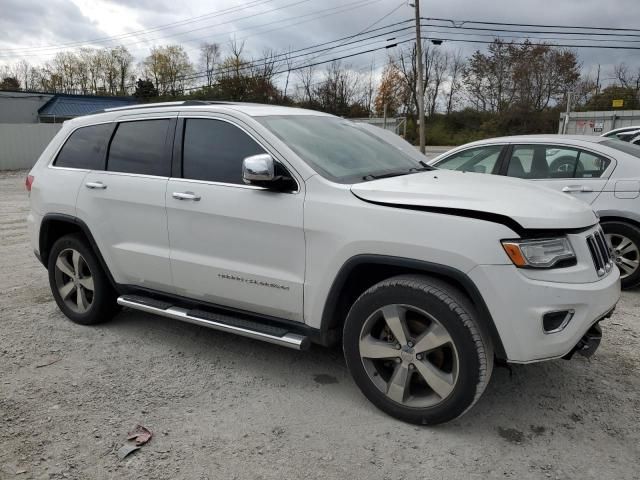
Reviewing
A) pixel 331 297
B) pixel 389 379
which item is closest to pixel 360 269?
pixel 331 297

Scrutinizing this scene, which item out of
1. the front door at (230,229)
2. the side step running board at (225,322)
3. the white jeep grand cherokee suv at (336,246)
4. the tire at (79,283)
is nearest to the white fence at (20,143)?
the tire at (79,283)

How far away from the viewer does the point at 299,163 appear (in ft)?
10.9

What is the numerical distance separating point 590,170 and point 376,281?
3638 mm

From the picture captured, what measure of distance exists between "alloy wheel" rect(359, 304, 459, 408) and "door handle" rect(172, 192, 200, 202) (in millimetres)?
1469

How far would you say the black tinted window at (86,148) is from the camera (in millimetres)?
4406

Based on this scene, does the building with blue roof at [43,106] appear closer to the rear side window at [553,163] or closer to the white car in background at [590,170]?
the white car in background at [590,170]

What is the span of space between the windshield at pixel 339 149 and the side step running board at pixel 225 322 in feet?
3.36

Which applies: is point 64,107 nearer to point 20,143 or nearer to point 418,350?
point 20,143

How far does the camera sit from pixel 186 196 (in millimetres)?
3686

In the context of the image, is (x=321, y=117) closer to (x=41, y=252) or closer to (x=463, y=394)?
(x=463, y=394)

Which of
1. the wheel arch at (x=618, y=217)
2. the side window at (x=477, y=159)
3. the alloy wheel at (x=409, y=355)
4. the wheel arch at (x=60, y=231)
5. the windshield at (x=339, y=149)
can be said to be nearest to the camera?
the alloy wheel at (x=409, y=355)

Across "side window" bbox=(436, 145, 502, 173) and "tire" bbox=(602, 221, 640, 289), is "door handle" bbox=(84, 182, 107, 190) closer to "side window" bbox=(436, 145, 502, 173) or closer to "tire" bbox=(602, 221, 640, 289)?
"side window" bbox=(436, 145, 502, 173)

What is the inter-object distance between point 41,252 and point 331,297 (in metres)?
3.11

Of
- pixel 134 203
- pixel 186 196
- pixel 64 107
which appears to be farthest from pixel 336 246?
pixel 64 107
